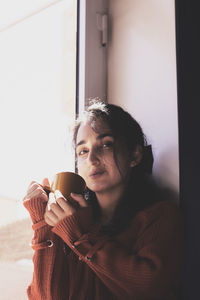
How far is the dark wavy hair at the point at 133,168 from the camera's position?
1.10m

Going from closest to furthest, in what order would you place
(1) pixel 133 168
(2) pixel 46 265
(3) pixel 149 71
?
(2) pixel 46 265 → (1) pixel 133 168 → (3) pixel 149 71

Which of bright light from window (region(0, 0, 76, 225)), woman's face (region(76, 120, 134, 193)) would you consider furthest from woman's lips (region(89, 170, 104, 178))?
bright light from window (region(0, 0, 76, 225))

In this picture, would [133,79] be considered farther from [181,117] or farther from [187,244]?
[187,244]

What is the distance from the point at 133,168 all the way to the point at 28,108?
503mm

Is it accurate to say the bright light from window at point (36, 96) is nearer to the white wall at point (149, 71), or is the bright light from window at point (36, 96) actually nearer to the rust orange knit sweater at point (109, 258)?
the white wall at point (149, 71)

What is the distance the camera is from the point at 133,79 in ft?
4.48

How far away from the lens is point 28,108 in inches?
52.5

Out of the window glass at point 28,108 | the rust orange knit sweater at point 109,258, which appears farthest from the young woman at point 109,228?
the window glass at point 28,108

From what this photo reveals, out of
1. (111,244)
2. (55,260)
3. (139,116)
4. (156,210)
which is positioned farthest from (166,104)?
(55,260)

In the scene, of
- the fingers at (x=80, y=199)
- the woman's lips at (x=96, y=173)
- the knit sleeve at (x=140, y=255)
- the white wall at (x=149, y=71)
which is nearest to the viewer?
the knit sleeve at (x=140, y=255)

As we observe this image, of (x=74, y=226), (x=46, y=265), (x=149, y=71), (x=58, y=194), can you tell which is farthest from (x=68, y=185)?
(x=149, y=71)

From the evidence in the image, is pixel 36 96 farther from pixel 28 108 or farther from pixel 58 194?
pixel 58 194

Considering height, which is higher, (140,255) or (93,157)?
(93,157)

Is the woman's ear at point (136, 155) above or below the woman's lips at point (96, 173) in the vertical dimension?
above
